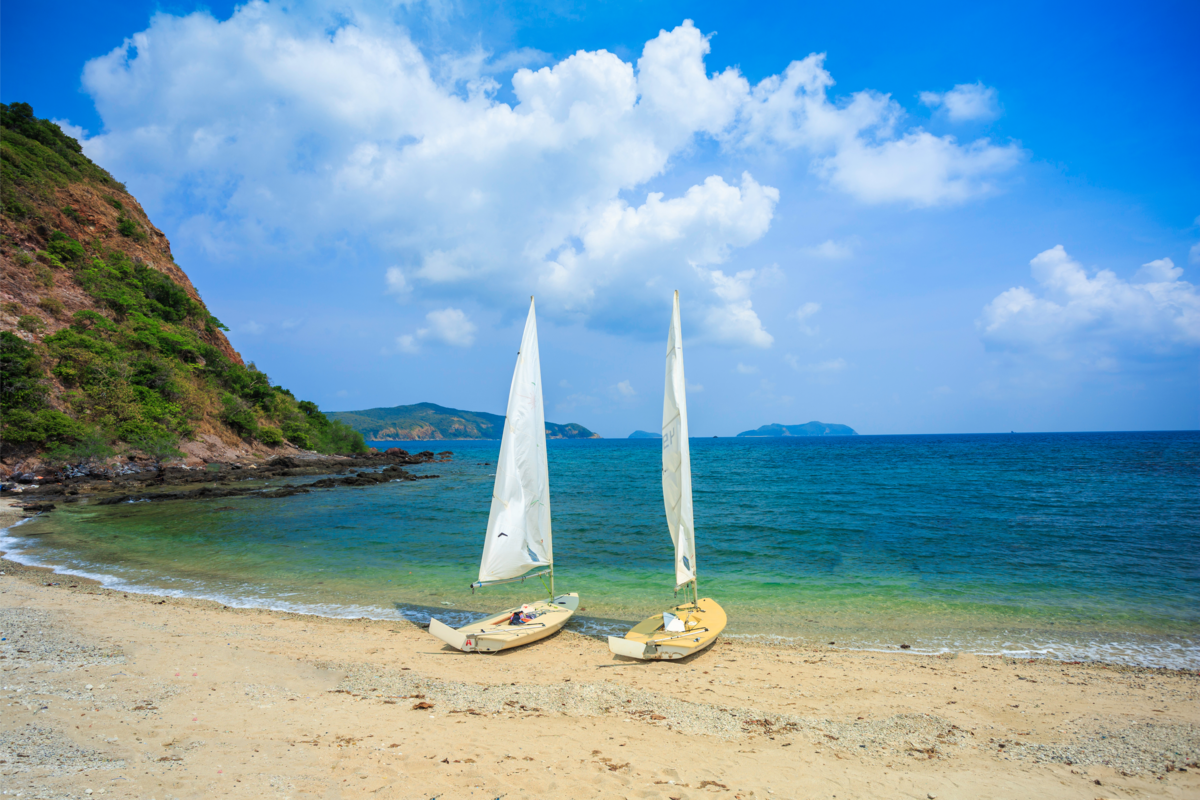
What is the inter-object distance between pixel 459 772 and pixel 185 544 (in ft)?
68.1

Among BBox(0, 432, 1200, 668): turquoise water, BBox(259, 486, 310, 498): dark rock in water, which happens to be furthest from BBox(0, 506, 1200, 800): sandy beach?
BBox(259, 486, 310, 498): dark rock in water

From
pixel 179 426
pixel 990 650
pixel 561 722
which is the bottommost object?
pixel 990 650

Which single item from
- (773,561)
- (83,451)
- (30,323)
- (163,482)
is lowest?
(773,561)

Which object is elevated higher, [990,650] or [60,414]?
[60,414]

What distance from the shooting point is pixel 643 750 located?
630cm

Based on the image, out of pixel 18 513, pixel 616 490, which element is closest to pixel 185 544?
pixel 18 513

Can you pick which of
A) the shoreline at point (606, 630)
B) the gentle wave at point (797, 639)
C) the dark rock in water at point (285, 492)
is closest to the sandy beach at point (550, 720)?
the shoreline at point (606, 630)

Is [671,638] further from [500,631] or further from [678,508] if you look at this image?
[500,631]

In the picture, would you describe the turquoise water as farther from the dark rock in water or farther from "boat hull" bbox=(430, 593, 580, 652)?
the dark rock in water

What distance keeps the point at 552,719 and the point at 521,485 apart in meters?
5.43

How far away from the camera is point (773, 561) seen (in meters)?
18.4

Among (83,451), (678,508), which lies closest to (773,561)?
(678,508)

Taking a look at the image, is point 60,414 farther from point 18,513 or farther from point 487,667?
point 487,667

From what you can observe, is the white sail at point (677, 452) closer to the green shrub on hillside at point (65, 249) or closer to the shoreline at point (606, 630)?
the shoreline at point (606, 630)
